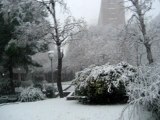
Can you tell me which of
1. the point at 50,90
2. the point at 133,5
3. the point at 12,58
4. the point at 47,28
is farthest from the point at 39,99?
the point at 133,5

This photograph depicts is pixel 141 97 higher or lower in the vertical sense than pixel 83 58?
lower

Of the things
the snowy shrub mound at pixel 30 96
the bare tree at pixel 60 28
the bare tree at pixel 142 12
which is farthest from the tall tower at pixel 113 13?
the snowy shrub mound at pixel 30 96

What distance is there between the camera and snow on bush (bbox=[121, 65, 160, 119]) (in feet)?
16.8

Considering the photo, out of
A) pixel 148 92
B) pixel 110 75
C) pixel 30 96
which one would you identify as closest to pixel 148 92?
pixel 148 92

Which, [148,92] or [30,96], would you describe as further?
[30,96]

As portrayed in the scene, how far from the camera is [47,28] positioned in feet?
47.9

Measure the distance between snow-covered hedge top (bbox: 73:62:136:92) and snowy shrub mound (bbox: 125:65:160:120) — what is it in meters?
2.54

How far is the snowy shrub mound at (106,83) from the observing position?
866 centimetres

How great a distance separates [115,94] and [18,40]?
28.4ft

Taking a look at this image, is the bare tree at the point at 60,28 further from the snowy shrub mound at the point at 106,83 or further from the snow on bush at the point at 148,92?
the snow on bush at the point at 148,92

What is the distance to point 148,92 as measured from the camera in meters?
5.20

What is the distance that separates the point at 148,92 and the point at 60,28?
410 inches

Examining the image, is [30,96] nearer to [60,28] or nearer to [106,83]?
[60,28]

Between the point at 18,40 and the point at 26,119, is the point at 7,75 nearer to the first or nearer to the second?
the point at 18,40
